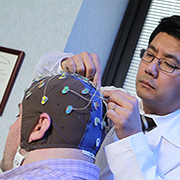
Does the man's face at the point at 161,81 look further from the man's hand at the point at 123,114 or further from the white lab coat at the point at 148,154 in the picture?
the man's hand at the point at 123,114

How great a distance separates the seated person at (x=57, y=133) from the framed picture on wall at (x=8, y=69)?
0.98 meters

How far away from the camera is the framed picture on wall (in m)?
1.92

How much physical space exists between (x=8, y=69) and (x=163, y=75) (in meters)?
1.17

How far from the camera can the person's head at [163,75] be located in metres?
1.40

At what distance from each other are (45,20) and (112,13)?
71 centimetres

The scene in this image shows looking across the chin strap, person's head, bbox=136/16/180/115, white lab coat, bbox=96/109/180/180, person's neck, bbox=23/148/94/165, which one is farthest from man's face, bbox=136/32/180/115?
the chin strap

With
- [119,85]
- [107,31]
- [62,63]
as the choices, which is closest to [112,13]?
[107,31]

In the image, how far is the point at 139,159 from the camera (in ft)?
3.74

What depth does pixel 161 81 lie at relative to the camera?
4.61ft

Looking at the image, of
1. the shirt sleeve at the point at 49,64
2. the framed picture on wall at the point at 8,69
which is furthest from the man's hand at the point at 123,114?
the framed picture on wall at the point at 8,69

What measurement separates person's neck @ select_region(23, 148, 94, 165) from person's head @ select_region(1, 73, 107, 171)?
1 cm

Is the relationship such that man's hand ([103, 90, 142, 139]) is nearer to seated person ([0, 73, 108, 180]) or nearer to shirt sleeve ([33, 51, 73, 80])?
seated person ([0, 73, 108, 180])

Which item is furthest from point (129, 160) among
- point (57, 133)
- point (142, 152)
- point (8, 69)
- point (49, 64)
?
point (8, 69)

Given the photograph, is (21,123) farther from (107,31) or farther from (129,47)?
(129,47)
